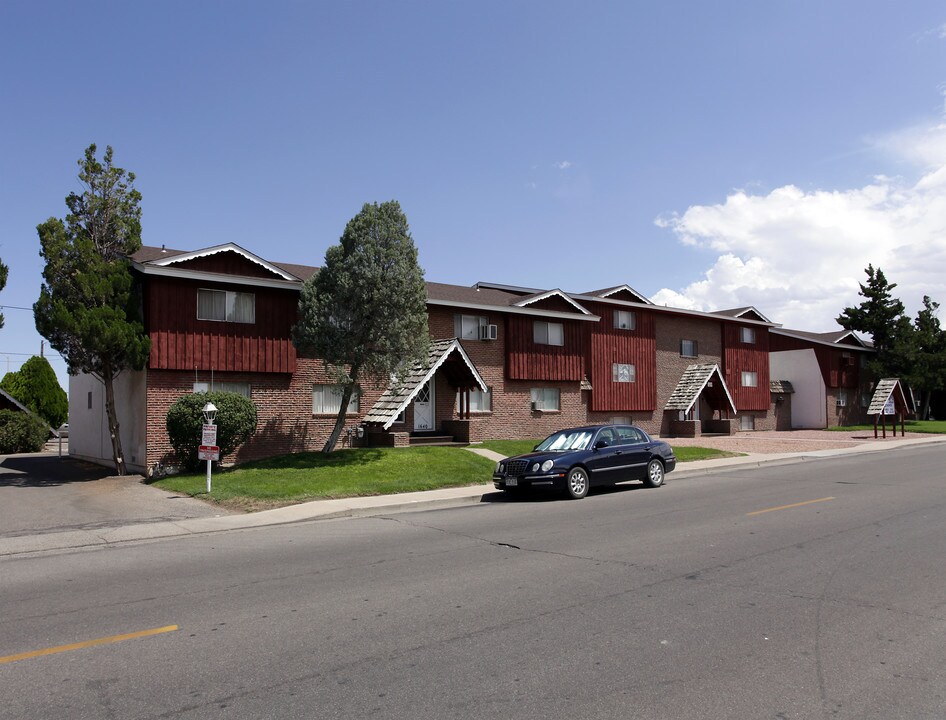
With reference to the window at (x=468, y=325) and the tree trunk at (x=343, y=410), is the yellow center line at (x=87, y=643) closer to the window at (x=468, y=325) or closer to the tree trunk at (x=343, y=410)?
the tree trunk at (x=343, y=410)

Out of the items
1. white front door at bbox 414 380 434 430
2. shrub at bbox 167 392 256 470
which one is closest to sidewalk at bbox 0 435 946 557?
shrub at bbox 167 392 256 470

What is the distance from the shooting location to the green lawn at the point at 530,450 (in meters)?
24.5

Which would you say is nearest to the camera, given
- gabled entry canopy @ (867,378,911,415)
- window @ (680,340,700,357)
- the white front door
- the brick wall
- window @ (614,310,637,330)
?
the brick wall

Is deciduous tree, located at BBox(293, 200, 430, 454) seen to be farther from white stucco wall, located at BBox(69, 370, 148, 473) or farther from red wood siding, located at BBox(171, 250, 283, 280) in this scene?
white stucco wall, located at BBox(69, 370, 148, 473)

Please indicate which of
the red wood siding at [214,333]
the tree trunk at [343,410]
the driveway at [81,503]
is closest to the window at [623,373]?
the tree trunk at [343,410]

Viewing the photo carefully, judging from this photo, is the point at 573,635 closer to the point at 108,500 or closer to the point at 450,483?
the point at 450,483

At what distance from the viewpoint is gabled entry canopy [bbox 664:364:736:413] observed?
1420 inches

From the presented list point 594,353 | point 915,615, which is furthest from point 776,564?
point 594,353

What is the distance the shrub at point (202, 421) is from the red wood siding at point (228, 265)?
4.10 m

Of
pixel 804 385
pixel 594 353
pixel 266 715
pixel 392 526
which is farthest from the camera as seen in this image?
pixel 804 385

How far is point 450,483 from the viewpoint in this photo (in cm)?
1791

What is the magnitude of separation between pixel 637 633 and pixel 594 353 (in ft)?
91.3

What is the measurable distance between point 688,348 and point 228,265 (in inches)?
971

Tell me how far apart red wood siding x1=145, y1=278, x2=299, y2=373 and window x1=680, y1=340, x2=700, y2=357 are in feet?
71.8
